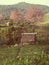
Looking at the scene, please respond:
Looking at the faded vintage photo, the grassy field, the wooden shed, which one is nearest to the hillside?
the faded vintage photo

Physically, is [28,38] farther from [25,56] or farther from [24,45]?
[25,56]

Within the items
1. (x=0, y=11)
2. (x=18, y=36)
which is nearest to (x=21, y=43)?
(x=18, y=36)

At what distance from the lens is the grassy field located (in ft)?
27.1

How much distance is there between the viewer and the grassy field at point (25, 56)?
8266mm

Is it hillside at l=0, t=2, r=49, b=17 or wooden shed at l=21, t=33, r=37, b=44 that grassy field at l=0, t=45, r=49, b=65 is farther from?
hillside at l=0, t=2, r=49, b=17

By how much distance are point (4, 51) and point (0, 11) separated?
9.33m

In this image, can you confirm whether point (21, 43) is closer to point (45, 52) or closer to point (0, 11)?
point (45, 52)

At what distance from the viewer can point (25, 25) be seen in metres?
11.6

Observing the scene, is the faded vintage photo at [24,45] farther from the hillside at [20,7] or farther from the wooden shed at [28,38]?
the hillside at [20,7]

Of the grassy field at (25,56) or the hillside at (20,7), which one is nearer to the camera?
the grassy field at (25,56)

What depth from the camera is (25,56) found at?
8.70 metres

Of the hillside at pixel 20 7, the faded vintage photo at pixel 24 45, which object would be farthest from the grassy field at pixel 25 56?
the hillside at pixel 20 7

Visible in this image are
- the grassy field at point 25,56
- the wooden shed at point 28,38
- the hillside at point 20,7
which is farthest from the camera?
the hillside at point 20,7

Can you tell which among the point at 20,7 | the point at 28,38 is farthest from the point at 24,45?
the point at 20,7
